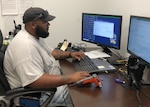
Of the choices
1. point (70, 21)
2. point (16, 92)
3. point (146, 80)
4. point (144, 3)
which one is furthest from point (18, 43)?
point (70, 21)

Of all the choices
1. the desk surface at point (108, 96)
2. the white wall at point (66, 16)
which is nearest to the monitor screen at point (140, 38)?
the desk surface at point (108, 96)

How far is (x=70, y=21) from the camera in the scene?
295 centimetres

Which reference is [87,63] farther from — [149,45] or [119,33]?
[149,45]

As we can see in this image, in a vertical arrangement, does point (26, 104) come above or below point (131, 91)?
below

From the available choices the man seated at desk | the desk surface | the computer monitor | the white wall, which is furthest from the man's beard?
the white wall

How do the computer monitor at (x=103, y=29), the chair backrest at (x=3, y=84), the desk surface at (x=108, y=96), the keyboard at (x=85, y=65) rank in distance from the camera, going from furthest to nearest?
the computer monitor at (x=103, y=29) < the keyboard at (x=85, y=65) < the chair backrest at (x=3, y=84) < the desk surface at (x=108, y=96)

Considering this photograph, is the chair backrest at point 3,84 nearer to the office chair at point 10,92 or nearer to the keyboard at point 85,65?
the office chair at point 10,92

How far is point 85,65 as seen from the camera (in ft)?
6.20

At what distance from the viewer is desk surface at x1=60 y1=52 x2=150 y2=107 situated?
1248 mm

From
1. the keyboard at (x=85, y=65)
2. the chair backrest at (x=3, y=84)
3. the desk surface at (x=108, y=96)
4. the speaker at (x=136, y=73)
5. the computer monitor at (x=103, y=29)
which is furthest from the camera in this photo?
the computer monitor at (x=103, y=29)

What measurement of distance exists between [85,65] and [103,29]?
61 cm

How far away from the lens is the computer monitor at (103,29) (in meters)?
2.16

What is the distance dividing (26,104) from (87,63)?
2.11 feet

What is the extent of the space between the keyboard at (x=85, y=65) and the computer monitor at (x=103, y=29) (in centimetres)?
34
